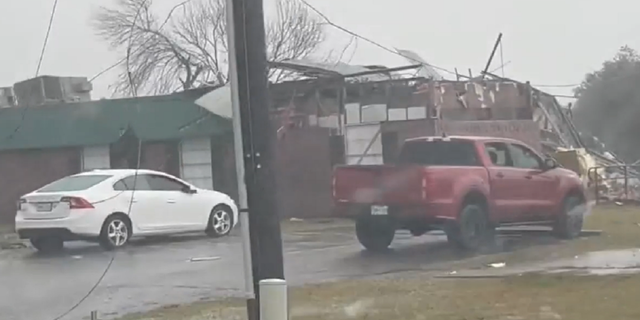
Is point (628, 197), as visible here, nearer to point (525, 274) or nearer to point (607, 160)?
point (607, 160)

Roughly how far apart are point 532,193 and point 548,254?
1.87 metres

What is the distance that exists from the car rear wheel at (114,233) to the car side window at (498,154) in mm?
5642

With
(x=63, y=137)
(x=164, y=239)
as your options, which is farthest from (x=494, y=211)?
(x=63, y=137)

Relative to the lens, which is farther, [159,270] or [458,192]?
[458,192]

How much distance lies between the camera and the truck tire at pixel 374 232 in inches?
636

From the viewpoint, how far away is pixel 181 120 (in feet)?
70.0

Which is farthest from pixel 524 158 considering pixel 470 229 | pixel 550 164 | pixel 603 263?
pixel 603 263

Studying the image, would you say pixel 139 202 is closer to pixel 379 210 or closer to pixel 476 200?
pixel 379 210

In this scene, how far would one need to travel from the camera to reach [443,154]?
1622 cm

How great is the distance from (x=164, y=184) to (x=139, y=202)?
77 cm

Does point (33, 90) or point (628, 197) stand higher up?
point (33, 90)

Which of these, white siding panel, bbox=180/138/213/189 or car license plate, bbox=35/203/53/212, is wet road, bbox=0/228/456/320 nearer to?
car license plate, bbox=35/203/53/212

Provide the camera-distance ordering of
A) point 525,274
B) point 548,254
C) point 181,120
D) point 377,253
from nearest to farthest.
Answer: point 525,274, point 548,254, point 377,253, point 181,120

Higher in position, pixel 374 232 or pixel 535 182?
pixel 535 182
